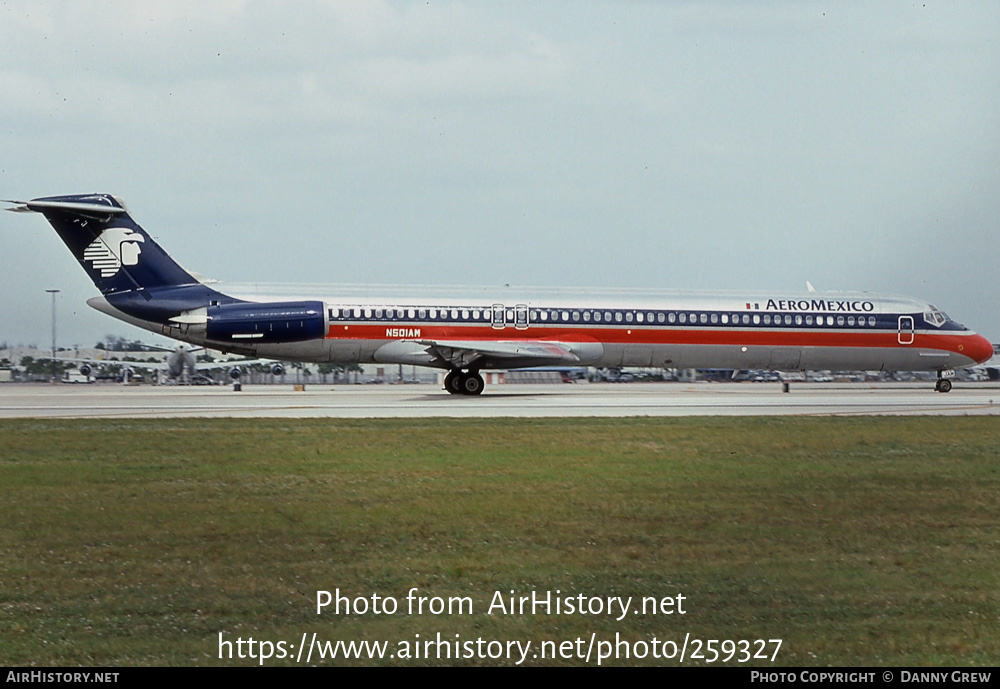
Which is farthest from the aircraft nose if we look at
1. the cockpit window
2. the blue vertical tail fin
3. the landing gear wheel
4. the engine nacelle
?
the blue vertical tail fin

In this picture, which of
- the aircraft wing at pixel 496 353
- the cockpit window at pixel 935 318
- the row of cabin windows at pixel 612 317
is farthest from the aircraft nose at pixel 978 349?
the aircraft wing at pixel 496 353

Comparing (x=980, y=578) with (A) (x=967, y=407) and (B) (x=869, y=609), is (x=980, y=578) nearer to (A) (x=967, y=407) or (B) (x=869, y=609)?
(B) (x=869, y=609)

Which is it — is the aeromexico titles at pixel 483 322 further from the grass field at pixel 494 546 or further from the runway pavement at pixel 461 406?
the grass field at pixel 494 546

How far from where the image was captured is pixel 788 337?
123 ft

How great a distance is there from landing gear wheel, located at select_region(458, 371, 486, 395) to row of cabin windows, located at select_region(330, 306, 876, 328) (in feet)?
6.06

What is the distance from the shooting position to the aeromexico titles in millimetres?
33406

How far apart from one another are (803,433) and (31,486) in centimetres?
1315

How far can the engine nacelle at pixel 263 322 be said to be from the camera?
33219 mm

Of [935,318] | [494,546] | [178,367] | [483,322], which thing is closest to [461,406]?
[483,322]

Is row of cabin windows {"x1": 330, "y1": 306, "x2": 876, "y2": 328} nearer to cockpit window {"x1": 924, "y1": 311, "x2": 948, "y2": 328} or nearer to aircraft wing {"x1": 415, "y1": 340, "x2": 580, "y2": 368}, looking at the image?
aircraft wing {"x1": 415, "y1": 340, "x2": 580, "y2": 368}

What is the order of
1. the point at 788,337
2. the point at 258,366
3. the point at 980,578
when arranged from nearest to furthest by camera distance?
1. the point at 980,578
2. the point at 788,337
3. the point at 258,366

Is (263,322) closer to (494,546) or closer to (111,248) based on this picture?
(111,248)

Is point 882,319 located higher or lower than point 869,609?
higher
